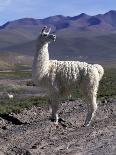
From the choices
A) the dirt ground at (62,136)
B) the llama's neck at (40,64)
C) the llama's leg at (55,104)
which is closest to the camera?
the dirt ground at (62,136)

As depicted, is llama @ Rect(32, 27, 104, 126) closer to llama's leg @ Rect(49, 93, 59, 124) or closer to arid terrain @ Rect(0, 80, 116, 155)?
llama's leg @ Rect(49, 93, 59, 124)

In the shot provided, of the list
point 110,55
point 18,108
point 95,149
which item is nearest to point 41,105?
point 18,108

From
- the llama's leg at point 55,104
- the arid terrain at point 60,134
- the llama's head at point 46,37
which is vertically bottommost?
the arid terrain at point 60,134

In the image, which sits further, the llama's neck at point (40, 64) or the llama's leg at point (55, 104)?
the llama's leg at point (55, 104)

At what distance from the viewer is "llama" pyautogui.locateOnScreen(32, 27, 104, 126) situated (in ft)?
45.5

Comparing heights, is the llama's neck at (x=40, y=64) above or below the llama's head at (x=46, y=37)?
below

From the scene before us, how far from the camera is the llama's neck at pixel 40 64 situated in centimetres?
1384

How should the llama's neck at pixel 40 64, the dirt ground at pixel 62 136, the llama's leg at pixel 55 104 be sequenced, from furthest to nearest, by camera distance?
the llama's leg at pixel 55 104, the llama's neck at pixel 40 64, the dirt ground at pixel 62 136

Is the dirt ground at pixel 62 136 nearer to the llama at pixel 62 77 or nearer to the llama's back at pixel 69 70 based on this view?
the llama at pixel 62 77

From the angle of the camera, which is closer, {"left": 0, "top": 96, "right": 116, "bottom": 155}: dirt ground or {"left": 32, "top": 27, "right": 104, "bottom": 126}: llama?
{"left": 0, "top": 96, "right": 116, "bottom": 155}: dirt ground

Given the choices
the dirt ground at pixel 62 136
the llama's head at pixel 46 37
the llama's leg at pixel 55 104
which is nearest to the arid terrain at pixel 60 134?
the dirt ground at pixel 62 136

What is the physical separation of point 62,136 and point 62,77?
7.26ft

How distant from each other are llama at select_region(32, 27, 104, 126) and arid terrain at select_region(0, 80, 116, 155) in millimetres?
614

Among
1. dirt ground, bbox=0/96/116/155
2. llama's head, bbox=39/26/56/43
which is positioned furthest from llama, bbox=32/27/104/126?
dirt ground, bbox=0/96/116/155
